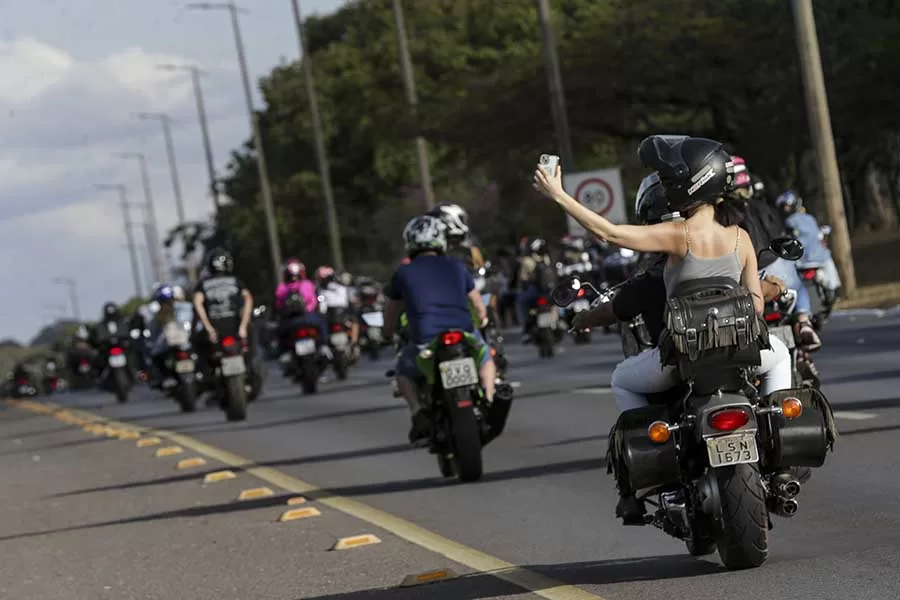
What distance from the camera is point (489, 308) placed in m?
20.5

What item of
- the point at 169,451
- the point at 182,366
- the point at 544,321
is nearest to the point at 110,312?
the point at 182,366

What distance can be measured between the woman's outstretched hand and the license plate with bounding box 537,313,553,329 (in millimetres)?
20707

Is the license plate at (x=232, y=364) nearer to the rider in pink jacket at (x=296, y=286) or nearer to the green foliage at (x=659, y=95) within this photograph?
the rider in pink jacket at (x=296, y=286)

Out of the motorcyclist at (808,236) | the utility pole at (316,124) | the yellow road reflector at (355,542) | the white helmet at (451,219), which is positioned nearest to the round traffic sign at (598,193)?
the motorcyclist at (808,236)

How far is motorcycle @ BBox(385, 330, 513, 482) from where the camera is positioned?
522 inches

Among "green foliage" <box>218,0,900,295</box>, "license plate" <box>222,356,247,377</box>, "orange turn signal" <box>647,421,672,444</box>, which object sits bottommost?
"orange turn signal" <box>647,421,672,444</box>

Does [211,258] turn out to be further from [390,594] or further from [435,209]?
[390,594]

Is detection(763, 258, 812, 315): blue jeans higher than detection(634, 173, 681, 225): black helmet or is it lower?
lower

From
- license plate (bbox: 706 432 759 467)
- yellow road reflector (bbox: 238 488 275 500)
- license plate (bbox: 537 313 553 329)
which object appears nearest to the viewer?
license plate (bbox: 706 432 759 467)

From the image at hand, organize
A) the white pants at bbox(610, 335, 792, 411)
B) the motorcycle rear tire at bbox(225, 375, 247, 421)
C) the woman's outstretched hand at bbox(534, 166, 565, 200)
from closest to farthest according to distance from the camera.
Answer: the woman's outstretched hand at bbox(534, 166, 565, 200) → the white pants at bbox(610, 335, 792, 411) → the motorcycle rear tire at bbox(225, 375, 247, 421)

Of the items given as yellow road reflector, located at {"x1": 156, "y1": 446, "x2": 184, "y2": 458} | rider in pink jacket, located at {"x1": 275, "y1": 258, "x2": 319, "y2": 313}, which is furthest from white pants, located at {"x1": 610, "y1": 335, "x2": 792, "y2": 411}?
rider in pink jacket, located at {"x1": 275, "y1": 258, "x2": 319, "y2": 313}

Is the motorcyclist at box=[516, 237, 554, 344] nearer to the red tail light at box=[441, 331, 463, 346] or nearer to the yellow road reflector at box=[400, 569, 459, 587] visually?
the red tail light at box=[441, 331, 463, 346]

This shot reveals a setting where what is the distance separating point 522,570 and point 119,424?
18.9 metres

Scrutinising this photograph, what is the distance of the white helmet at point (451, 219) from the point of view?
1436 centimetres
